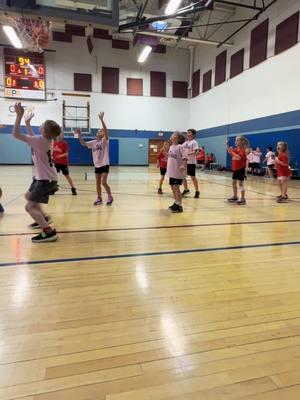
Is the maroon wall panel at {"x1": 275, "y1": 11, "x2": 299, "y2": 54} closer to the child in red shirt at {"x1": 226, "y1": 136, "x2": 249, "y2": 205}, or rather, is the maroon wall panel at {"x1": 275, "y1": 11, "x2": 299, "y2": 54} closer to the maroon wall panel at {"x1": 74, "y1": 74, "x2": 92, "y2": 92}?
the child in red shirt at {"x1": 226, "y1": 136, "x2": 249, "y2": 205}

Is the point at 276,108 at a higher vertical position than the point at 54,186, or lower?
higher

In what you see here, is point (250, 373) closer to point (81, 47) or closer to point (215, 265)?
point (215, 265)

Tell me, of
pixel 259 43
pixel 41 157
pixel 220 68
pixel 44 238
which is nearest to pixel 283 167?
pixel 41 157

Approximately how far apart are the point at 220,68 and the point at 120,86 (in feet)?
23.6

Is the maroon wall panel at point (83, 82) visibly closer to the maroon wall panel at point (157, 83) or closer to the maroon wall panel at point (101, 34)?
the maroon wall panel at point (101, 34)

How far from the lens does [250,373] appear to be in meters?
1.60

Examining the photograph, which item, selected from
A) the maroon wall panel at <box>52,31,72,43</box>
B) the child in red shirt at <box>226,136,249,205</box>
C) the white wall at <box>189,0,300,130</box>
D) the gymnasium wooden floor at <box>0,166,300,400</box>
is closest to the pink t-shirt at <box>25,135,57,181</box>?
the gymnasium wooden floor at <box>0,166,300,400</box>

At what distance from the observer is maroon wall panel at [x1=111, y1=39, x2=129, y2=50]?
2245cm

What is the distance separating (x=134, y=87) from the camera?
2328cm

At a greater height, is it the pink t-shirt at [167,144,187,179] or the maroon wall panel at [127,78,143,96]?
the maroon wall panel at [127,78,143,96]

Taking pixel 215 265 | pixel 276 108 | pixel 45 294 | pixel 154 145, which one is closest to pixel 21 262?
pixel 45 294

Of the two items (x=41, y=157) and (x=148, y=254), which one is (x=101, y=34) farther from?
(x=148, y=254)

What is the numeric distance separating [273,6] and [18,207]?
15.1 meters

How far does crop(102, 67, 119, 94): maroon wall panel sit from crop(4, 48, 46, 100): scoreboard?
13.5 feet
